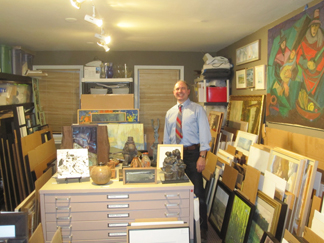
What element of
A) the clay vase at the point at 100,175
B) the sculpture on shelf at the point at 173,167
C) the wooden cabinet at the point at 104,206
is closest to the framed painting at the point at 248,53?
the sculpture on shelf at the point at 173,167

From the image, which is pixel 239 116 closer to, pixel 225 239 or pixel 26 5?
pixel 225 239

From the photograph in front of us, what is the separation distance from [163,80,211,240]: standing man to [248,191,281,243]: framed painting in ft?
1.80

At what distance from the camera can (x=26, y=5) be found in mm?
2641

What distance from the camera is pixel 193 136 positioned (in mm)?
2912

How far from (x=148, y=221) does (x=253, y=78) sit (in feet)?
9.23

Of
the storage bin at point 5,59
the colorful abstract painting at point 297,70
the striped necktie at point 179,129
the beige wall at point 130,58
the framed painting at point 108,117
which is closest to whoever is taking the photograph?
the colorful abstract painting at point 297,70

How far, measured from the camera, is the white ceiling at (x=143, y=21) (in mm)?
2631

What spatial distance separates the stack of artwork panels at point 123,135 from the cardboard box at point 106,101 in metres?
0.93

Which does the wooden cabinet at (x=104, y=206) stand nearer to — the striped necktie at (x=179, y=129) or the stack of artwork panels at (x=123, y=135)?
the striped necktie at (x=179, y=129)

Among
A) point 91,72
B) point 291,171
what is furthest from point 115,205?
point 91,72

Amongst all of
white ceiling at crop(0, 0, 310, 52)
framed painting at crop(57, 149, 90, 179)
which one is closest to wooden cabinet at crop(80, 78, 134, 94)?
white ceiling at crop(0, 0, 310, 52)

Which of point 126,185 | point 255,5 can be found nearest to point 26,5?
point 126,185

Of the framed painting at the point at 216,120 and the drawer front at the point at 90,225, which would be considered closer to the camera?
the drawer front at the point at 90,225

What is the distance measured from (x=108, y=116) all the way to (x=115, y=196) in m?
2.75
